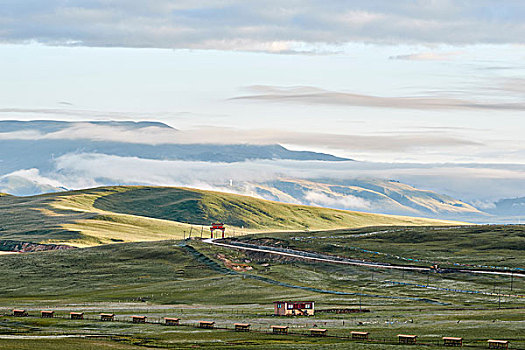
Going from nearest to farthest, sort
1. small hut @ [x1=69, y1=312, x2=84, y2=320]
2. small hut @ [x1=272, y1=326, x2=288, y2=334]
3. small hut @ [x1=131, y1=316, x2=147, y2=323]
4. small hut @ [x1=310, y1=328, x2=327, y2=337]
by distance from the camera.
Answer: small hut @ [x1=310, y1=328, x2=327, y2=337], small hut @ [x1=272, y1=326, x2=288, y2=334], small hut @ [x1=131, y1=316, x2=147, y2=323], small hut @ [x1=69, y1=312, x2=84, y2=320]

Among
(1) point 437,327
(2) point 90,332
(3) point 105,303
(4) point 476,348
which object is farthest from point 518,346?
(3) point 105,303

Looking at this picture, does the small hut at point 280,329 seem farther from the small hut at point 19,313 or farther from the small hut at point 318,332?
the small hut at point 19,313

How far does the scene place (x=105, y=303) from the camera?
172 m

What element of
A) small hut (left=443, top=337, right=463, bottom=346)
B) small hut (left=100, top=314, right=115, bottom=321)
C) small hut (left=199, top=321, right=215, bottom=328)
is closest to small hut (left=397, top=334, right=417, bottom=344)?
small hut (left=443, top=337, right=463, bottom=346)

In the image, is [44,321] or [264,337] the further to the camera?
[44,321]

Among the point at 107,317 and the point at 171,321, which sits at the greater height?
the point at 171,321

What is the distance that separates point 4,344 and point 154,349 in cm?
1811

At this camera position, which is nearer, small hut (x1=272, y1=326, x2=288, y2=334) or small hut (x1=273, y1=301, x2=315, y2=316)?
small hut (x1=272, y1=326, x2=288, y2=334)

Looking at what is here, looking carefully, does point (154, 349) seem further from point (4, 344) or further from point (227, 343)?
point (4, 344)

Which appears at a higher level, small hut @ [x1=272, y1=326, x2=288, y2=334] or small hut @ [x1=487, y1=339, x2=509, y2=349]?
small hut @ [x1=487, y1=339, x2=509, y2=349]

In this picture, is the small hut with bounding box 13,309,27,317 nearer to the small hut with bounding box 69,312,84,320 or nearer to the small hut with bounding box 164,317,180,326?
the small hut with bounding box 69,312,84,320

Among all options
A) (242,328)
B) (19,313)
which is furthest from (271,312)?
(19,313)

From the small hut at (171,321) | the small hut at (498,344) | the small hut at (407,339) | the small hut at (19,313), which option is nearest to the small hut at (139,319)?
the small hut at (171,321)

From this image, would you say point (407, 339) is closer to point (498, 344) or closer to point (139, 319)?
point (498, 344)
